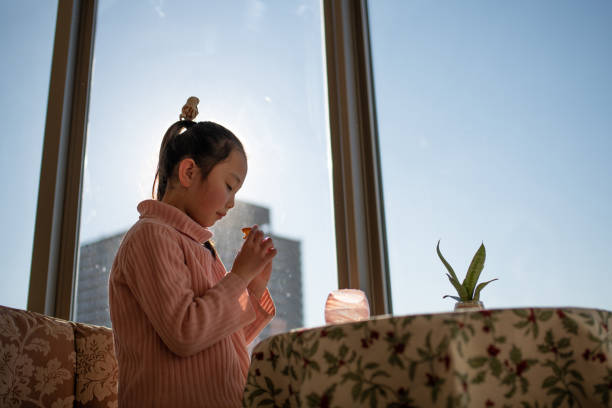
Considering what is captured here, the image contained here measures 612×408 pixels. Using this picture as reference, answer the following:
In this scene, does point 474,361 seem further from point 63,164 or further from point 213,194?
point 63,164

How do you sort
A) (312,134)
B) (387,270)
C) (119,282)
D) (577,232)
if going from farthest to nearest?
1. (312,134)
2. (387,270)
3. (577,232)
4. (119,282)

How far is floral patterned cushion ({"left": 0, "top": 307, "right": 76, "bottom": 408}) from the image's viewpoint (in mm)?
1198

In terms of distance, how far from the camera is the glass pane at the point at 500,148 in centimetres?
148

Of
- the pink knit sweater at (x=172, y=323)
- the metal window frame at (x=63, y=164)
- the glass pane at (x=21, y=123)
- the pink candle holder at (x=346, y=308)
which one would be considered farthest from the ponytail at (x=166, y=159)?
the glass pane at (x=21, y=123)

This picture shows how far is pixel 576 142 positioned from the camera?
4.96 ft

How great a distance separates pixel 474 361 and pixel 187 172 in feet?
2.71

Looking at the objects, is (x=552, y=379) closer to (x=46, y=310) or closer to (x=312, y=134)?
(x=312, y=134)

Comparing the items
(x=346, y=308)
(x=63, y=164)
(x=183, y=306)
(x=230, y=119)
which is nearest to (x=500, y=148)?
(x=346, y=308)

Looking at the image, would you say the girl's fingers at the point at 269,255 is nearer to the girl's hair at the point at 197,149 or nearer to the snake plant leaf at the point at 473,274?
the girl's hair at the point at 197,149

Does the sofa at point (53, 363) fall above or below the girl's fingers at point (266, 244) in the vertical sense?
below

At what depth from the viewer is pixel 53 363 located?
4.33 ft

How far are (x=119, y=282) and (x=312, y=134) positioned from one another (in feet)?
3.41

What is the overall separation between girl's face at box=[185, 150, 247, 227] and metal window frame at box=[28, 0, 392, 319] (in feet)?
1.96

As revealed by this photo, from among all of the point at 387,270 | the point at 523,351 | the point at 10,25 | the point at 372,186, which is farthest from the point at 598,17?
the point at 10,25
